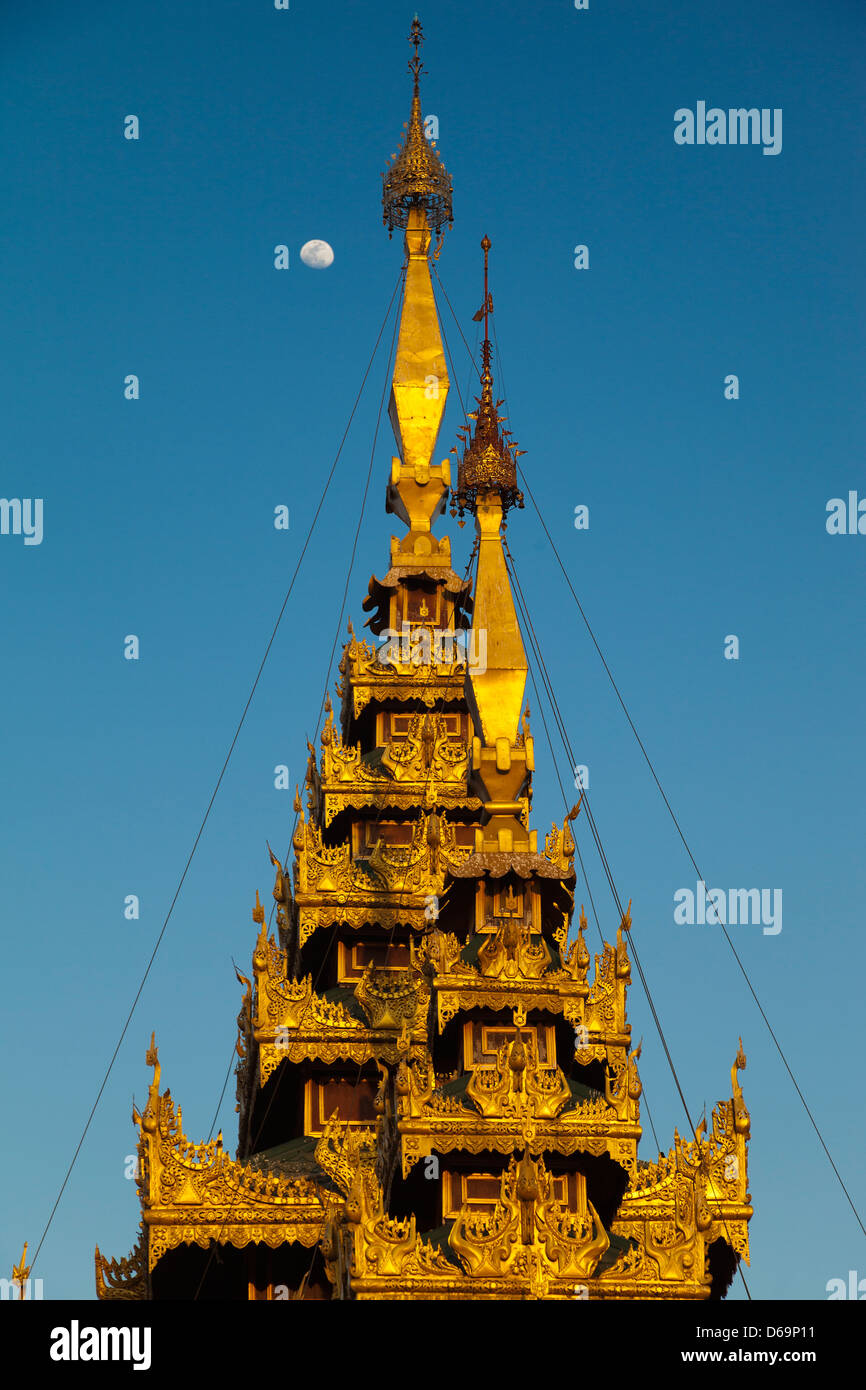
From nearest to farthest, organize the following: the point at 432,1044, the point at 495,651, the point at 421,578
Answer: the point at 432,1044
the point at 495,651
the point at 421,578

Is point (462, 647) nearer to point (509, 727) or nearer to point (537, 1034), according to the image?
point (509, 727)

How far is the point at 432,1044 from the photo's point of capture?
130ft

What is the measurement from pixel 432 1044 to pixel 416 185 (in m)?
26.8

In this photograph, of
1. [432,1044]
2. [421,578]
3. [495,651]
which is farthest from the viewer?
[421,578]

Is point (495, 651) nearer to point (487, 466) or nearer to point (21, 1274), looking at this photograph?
point (487, 466)

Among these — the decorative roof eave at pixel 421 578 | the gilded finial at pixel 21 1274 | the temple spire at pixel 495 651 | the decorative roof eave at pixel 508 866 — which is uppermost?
the decorative roof eave at pixel 421 578

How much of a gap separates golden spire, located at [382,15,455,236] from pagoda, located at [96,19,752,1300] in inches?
167

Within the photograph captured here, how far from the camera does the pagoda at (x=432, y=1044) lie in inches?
1404

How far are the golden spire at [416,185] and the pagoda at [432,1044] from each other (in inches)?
167

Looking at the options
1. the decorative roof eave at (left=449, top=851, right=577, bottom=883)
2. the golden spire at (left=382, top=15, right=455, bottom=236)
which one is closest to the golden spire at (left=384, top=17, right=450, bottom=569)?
the golden spire at (left=382, top=15, right=455, bottom=236)

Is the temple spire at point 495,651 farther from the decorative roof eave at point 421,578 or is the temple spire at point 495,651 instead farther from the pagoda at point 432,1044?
the decorative roof eave at point 421,578

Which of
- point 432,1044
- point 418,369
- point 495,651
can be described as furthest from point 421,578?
point 432,1044

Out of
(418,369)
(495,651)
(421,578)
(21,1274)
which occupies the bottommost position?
(21,1274)

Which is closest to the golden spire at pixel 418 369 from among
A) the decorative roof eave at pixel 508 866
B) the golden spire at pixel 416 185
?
the golden spire at pixel 416 185
